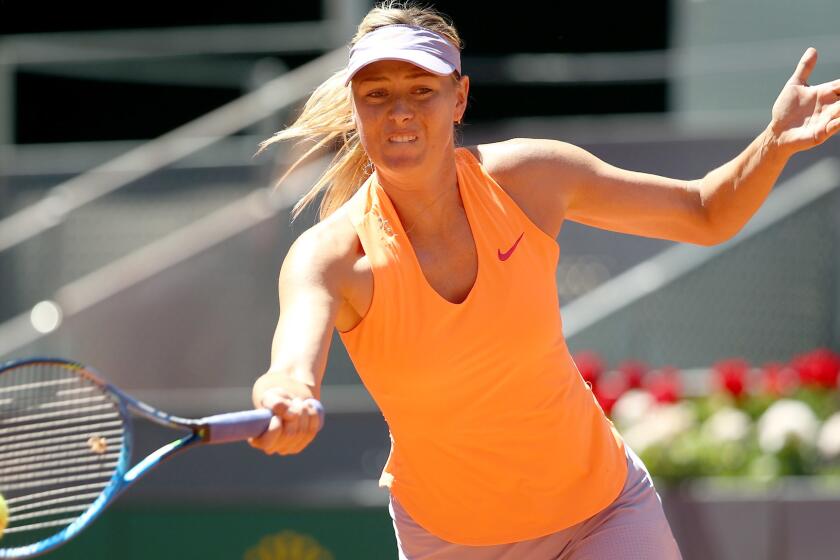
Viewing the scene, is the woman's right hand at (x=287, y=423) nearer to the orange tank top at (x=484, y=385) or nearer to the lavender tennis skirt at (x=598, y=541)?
the orange tank top at (x=484, y=385)

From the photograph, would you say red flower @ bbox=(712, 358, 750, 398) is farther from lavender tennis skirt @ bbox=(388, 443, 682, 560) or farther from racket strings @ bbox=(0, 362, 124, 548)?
lavender tennis skirt @ bbox=(388, 443, 682, 560)

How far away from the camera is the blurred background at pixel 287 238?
22.7 feet

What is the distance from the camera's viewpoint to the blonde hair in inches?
141

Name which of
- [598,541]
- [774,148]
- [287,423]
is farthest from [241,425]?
[774,148]

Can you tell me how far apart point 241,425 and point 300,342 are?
30cm

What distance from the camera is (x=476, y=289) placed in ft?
11.3

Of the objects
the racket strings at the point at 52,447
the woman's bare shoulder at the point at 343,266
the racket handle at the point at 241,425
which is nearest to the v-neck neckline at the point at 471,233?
the woman's bare shoulder at the point at 343,266

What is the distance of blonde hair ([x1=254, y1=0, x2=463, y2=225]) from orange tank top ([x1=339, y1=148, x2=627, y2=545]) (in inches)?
8.6

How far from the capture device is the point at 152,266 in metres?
8.96

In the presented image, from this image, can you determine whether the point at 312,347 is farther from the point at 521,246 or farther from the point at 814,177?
the point at 814,177

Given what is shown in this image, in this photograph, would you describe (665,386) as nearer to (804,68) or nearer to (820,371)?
(820,371)

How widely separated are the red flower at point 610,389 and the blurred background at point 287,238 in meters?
0.58

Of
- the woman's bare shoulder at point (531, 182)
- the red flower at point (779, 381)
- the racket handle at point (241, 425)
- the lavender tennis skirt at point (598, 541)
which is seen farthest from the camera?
the red flower at point (779, 381)

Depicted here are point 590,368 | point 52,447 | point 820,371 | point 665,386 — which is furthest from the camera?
point 590,368
